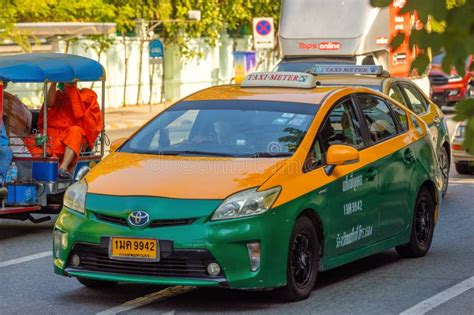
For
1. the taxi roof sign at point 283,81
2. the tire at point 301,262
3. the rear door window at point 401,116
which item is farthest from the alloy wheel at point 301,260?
the rear door window at point 401,116

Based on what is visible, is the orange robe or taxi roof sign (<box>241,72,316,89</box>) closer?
taxi roof sign (<box>241,72,316,89</box>)

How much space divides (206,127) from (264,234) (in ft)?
5.12

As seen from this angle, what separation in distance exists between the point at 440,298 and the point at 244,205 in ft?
5.90

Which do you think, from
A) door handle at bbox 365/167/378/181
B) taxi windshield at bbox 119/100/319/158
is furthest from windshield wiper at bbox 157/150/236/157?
door handle at bbox 365/167/378/181

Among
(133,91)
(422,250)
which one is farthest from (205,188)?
(133,91)

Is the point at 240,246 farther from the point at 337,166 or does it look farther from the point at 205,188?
the point at 337,166

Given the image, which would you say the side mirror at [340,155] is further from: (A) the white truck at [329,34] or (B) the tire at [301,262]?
(A) the white truck at [329,34]

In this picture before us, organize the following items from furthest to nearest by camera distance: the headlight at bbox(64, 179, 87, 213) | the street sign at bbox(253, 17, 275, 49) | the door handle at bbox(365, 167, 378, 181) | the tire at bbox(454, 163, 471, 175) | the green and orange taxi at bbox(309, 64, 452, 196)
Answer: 1. the street sign at bbox(253, 17, 275, 49)
2. the tire at bbox(454, 163, 471, 175)
3. the green and orange taxi at bbox(309, 64, 452, 196)
4. the door handle at bbox(365, 167, 378, 181)
5. the headlight at bbox(64, 179, 87, 213)

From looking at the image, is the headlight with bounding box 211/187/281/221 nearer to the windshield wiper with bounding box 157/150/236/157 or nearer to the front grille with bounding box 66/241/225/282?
the front grille with bounding box 66/241/225/282

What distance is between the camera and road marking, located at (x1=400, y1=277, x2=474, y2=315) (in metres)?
9.20

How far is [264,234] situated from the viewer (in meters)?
8.91

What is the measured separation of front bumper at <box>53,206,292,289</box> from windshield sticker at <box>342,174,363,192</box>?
1023 mm

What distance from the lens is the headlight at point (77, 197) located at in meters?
9.32

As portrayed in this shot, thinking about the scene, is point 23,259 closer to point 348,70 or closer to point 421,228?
point 421,228
